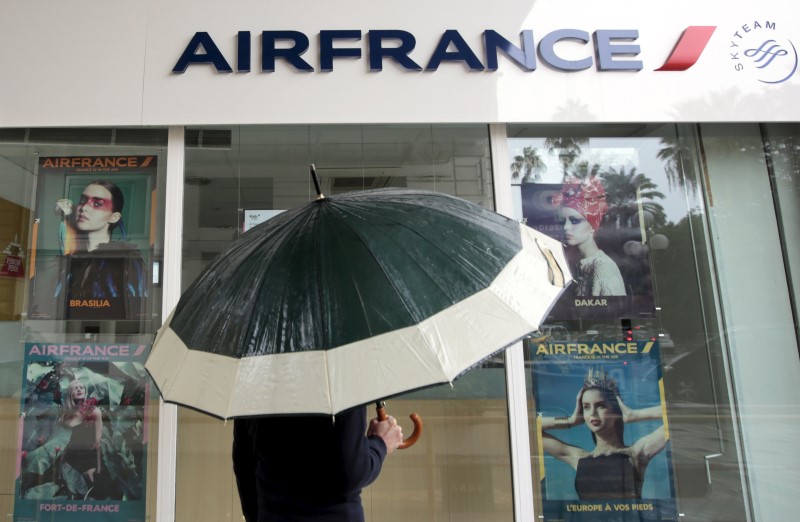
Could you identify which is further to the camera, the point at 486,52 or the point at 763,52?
the point at 763,52

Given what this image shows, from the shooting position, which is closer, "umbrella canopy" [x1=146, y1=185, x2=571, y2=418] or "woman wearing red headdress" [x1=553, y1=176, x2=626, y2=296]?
"umbrella canopy" [x1=146, y1=185, x2=571, y2=418]

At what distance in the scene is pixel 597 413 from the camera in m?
3.95

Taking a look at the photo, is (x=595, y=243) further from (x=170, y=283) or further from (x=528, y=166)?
(x=170, y=283)

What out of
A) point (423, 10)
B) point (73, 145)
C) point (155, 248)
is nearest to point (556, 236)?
point (423, 10)

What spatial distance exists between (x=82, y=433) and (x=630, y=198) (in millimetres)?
4224

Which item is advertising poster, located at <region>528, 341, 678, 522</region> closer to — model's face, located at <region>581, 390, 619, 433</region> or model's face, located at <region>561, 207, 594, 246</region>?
model's face, located at <region>581, 390, 619, 433</region>

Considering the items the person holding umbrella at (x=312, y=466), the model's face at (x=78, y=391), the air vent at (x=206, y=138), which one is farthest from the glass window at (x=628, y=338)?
the model's face at (x=78, y=391)

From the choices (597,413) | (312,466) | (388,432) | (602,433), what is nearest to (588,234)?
(597,413)

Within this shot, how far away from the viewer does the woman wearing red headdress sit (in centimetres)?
404

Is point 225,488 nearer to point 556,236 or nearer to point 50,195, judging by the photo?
point 50,195

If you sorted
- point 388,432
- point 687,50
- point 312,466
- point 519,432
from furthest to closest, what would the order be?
point 687,50 → point 519,432 → point 388,432 → point 312,466

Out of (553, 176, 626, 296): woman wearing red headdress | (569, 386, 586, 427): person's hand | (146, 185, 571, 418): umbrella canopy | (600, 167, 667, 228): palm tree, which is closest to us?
(146, 185, 571, 418): umbrella canopy

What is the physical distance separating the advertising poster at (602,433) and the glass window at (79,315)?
2712 millimetres

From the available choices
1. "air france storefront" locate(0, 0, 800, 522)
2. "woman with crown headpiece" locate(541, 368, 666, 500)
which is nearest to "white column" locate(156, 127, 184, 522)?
"air france storefront" locate(0, 0, 800, 522)
